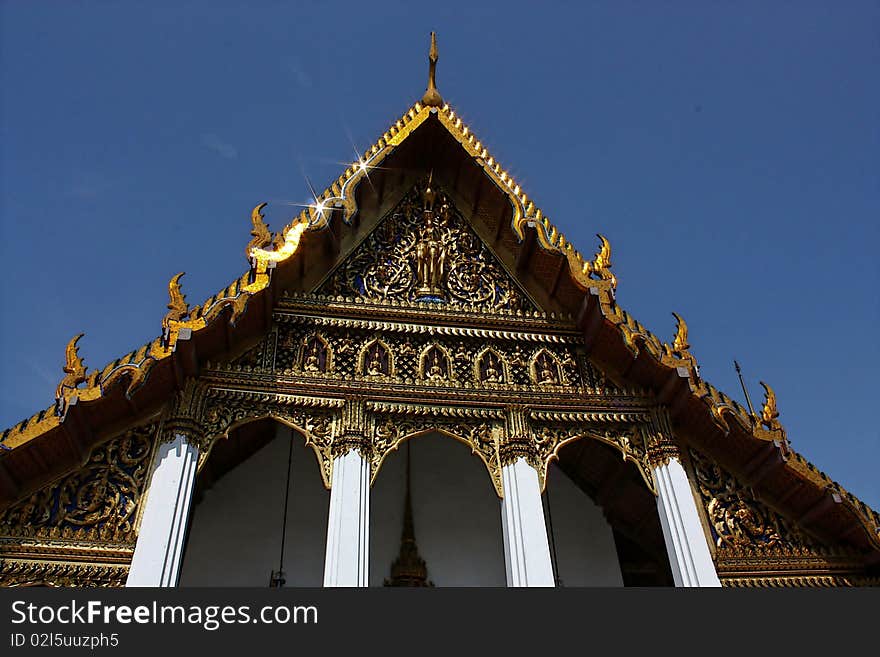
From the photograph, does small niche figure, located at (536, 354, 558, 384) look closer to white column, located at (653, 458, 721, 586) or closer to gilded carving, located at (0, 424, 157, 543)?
white column, located at (653, 458, 721, 586)

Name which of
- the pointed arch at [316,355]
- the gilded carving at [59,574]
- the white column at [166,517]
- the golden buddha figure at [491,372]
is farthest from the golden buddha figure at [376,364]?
the gilded carving at [59,574]

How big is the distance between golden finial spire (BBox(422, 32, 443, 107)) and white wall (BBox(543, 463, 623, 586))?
195 inches

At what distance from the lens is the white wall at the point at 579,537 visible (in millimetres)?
8898

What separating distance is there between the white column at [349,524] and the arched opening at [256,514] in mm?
1996

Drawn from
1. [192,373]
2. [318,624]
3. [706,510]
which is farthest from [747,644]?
[192,373]

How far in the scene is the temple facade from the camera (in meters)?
5.68

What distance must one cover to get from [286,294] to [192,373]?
51.5 inches

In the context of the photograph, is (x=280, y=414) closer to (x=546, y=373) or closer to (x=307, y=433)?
(x=307, y=433)

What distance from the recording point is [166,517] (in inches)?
219

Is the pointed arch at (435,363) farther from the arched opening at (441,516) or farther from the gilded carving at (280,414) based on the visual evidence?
the arched opening at (441,516)

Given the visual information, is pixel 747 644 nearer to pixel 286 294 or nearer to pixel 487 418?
pixel 487 418

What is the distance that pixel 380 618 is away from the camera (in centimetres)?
429

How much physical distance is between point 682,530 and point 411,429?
8.49 feet

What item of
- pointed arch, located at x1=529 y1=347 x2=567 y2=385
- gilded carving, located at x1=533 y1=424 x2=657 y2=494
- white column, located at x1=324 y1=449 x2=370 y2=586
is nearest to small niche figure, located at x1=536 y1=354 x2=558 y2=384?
pointed arch, located at x1=529 y1=347 x2=567 y2=385
